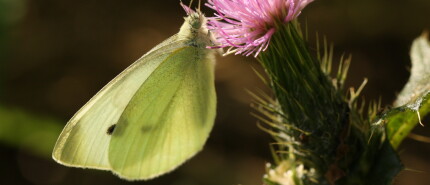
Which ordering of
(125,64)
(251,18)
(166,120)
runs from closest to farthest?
(251,18) < (166,120) < (125,64)

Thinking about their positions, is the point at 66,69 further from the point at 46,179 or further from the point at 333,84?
the point at 333,84

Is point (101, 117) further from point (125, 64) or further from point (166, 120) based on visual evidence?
point (125, 64)

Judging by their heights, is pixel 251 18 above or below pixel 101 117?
above

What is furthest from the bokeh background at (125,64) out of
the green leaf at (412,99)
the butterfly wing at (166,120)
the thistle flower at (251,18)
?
the thistle flower at (251,18)

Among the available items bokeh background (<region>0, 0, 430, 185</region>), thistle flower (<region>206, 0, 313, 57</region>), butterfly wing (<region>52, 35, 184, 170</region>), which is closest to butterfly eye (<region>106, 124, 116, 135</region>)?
butterfly wing (<region>52, 35, 184, 170</region>)

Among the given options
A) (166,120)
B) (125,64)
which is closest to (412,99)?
(166,120)

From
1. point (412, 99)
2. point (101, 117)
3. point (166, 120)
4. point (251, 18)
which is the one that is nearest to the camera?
point (412, 99)
